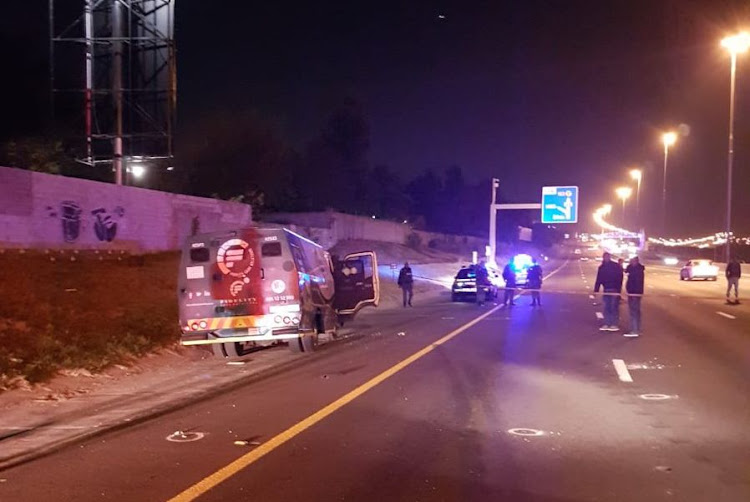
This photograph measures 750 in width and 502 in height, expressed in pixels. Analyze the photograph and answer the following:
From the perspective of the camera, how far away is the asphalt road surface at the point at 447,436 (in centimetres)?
687

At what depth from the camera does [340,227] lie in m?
58.5

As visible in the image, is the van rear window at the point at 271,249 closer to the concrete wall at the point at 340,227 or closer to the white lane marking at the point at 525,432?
the white lane marking at the point at 525,432

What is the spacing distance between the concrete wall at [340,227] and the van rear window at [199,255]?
2736 centimetres

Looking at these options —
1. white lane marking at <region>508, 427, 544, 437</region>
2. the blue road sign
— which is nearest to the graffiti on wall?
white lane marking at <region>508, 427, 544, 437</region>

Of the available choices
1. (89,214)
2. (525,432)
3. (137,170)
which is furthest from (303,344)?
(137,170)

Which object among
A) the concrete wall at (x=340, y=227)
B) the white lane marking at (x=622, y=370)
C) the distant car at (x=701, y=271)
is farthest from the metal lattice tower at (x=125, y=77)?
the distant car at (x=701, y=271)

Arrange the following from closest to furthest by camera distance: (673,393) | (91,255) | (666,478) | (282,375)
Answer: (666,478) < (673,393) < (282,375) < (91,255)

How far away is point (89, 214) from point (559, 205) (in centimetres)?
3222

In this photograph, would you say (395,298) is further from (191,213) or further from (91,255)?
(91,255)

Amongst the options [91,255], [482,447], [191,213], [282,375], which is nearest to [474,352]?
[282,375]

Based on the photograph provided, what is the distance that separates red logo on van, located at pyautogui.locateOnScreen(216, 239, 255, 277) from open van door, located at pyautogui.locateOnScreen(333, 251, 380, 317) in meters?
5.59

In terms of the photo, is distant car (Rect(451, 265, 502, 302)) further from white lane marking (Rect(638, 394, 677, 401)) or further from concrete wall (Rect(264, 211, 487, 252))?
white lane marking (Rect(638, 394, 677, 401))

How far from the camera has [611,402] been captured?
35.5 feet

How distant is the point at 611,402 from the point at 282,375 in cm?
564
